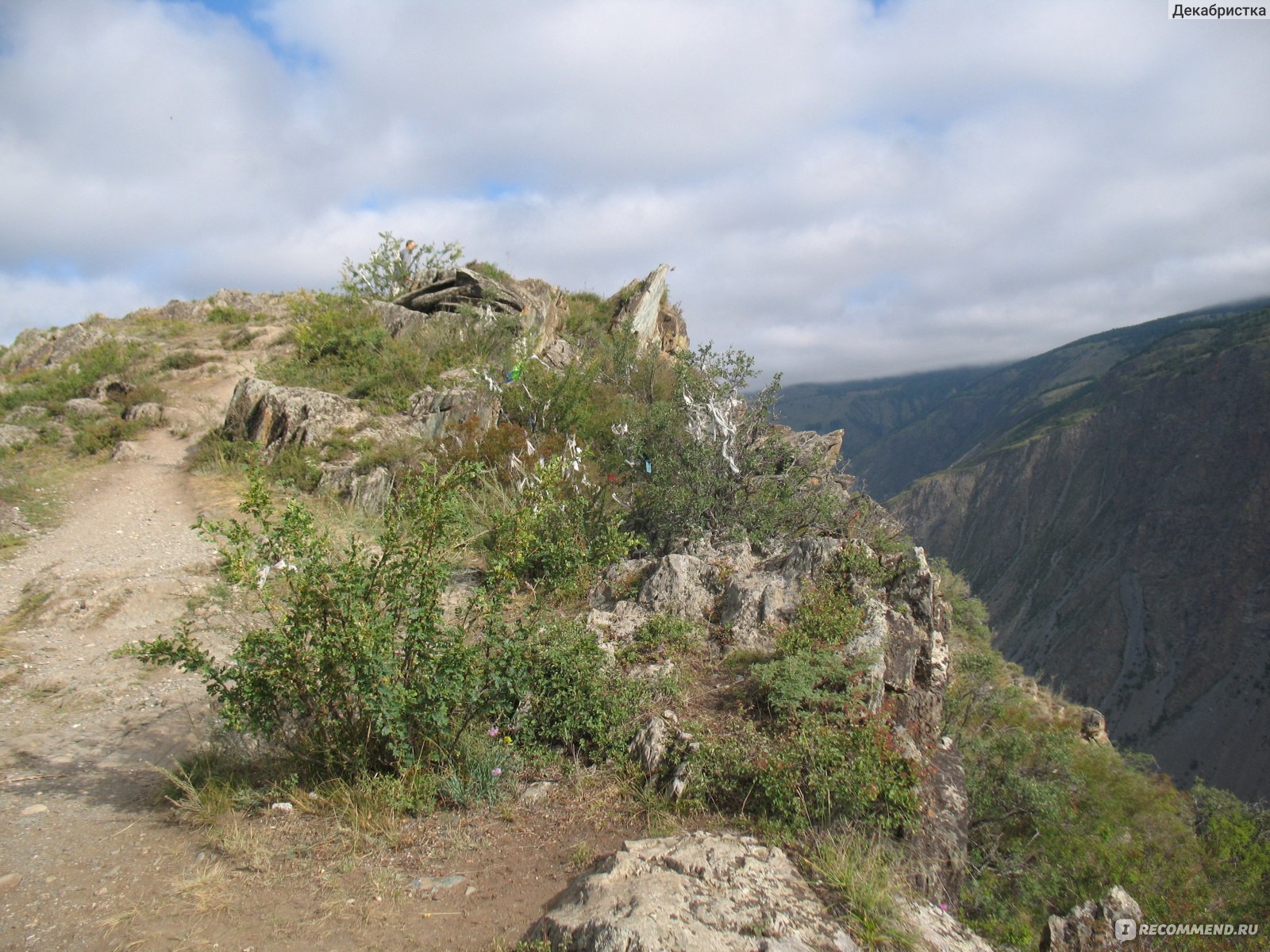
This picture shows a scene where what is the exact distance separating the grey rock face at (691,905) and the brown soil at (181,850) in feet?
0.99

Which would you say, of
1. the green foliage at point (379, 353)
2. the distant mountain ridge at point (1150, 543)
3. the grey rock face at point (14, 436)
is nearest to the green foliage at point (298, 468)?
the green foliage at point (379, 353)

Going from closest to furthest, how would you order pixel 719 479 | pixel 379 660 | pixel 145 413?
pixel 379 660, pixel 719 479, pixel 145 413

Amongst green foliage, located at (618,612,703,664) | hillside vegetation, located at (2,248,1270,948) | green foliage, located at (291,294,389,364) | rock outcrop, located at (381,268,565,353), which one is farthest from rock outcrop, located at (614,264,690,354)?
green foliage, located at (618,612,703,664)

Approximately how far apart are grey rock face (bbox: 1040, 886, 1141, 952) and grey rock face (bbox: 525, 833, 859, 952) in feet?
6.63

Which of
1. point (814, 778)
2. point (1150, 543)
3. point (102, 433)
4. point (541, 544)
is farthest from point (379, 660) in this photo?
point (1150, 543)

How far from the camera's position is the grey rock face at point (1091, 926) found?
3928 millimetres

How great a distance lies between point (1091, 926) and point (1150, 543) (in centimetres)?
10224

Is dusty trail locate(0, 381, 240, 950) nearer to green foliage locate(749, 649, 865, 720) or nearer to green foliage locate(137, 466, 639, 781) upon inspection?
green foliage locate(137, 466, 639, 781)

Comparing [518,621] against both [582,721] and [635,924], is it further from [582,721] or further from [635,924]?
[635,924]

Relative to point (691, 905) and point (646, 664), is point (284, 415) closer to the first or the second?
point (646, 664)

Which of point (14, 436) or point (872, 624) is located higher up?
point (14, 436)

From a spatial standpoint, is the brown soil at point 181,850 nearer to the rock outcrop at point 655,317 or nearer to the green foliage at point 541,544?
the green foliage at point 541,544

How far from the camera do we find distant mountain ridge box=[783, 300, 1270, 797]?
6612cm

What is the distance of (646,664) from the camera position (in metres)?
5.35
